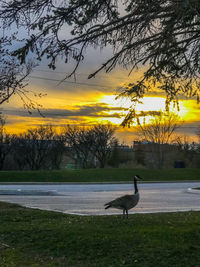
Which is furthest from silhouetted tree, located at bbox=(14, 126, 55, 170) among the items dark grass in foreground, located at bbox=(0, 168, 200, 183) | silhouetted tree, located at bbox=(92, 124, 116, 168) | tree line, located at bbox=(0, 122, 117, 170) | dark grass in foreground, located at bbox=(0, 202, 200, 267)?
dark grass in foreground, located at bbox=(0, 202, 200, 267)

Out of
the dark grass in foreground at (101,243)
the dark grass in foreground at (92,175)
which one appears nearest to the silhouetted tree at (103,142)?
the dark grass in foreground at (92,175)

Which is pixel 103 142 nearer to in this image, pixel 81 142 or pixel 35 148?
pixel 81 142

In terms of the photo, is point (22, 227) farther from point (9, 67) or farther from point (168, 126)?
point (168, 126)

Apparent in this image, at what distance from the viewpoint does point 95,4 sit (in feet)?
27.3

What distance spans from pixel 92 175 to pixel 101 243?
28.3 m

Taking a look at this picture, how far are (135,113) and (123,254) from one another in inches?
158

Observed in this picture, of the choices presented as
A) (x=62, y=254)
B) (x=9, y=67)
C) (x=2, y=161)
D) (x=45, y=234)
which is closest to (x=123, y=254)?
(x=62, y=254)

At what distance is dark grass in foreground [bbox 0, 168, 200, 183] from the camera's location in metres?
32.8

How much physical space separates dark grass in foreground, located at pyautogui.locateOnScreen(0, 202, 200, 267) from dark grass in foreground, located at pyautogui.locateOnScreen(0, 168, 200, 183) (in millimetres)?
23675

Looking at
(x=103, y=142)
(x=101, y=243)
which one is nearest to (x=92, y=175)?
(x=103, y=142)

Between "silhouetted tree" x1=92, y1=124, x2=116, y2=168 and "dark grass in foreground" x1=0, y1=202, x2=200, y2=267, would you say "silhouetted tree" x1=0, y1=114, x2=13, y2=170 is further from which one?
"dark grass in foreground" x1=0, y1=202, x2=200, y2=267

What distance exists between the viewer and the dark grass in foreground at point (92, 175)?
3284 centimetres

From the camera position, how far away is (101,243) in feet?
23.4

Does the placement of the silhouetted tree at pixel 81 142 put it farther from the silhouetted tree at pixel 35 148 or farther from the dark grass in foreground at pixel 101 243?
the dark grass in foreground at pixel 101 243
